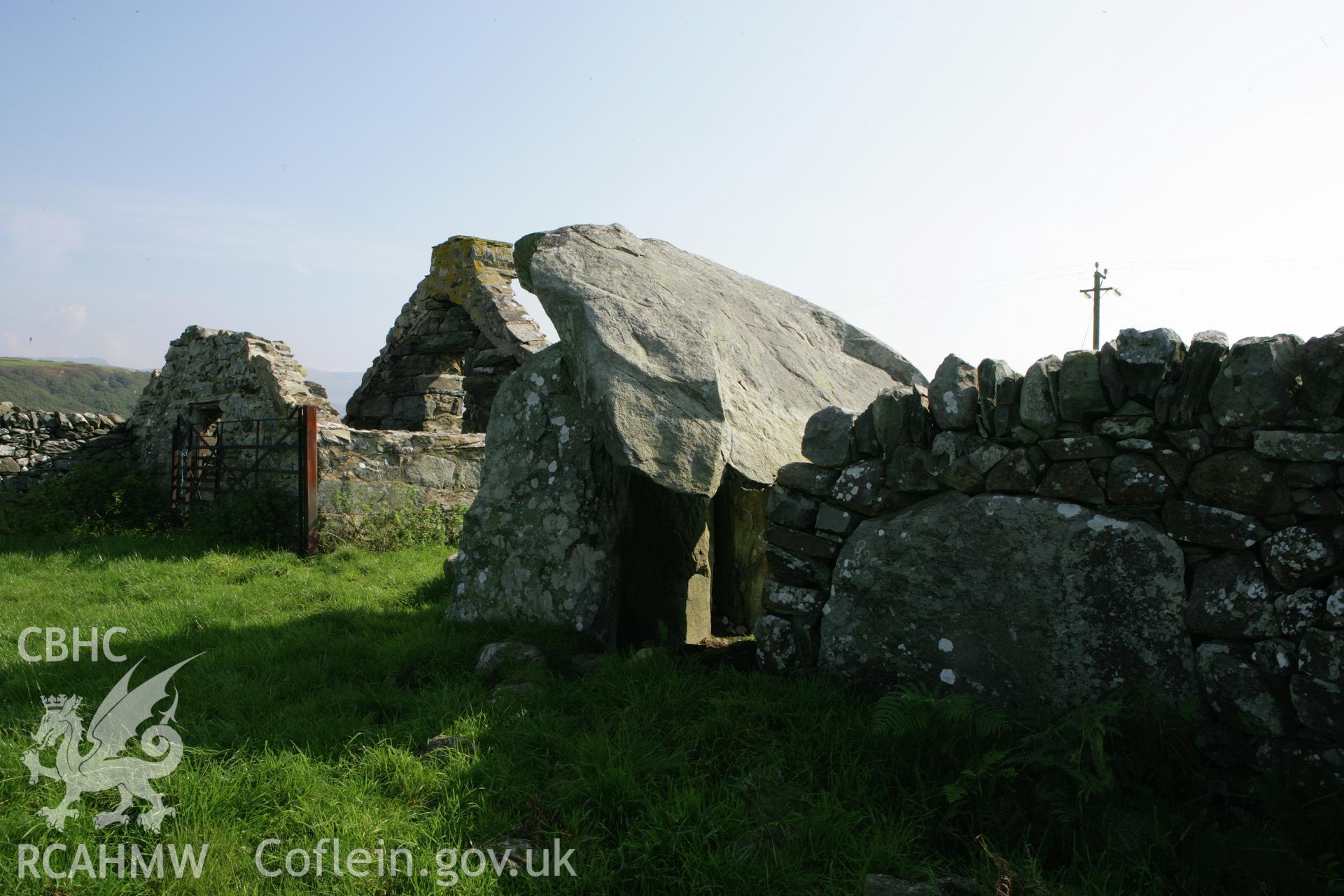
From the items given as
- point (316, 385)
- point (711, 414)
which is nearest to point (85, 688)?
point (711, 414)

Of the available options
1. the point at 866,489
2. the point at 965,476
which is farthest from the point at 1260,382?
the point at 866,489

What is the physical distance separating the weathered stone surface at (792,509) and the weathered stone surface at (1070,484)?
1240 millimetres

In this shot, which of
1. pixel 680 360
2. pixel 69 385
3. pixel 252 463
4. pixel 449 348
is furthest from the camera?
pixel 69 385

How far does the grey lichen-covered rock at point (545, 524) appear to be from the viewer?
206 inches

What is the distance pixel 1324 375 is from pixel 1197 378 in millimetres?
411

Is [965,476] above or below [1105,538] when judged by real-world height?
above

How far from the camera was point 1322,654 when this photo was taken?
2.90 m

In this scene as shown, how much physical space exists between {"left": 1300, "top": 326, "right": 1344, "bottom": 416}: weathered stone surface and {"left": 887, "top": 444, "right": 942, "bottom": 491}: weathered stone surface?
1506mm

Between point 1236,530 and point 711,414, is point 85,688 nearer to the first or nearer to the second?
point 711,414

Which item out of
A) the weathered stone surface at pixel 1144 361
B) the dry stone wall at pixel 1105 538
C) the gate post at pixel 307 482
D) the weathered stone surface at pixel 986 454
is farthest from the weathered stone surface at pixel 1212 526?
the gate post at pixel 307 482

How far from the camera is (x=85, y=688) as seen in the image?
14.4 feet

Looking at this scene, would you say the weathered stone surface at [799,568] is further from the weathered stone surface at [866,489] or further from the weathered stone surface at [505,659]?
the weathered stone surface at [505,659]

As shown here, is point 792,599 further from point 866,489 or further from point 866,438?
point 866,438

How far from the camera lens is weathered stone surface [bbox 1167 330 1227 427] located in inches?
128
